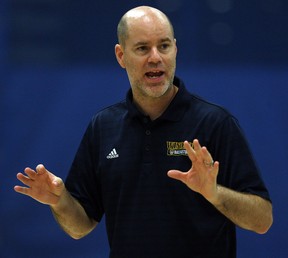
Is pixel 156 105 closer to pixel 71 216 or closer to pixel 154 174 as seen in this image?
pixel 154 174

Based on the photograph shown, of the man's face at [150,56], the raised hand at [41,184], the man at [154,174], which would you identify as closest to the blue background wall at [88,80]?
the man at [154,174]

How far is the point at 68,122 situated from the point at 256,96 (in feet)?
4.11

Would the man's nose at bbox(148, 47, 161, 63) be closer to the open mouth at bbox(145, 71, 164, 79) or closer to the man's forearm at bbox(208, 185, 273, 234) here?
the open mouth at bbox(145, 71, 164, 79)

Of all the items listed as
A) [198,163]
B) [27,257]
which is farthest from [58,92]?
[198,163]

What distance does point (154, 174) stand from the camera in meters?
2.45

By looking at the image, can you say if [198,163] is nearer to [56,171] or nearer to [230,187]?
[230,187]

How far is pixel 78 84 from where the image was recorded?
148 inches

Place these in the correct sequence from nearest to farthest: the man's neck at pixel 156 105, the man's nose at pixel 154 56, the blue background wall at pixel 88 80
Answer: the man's nose at pixel 154 56 → the man's neck at pixel 156 105 → the blue background wall at pixel 88 80

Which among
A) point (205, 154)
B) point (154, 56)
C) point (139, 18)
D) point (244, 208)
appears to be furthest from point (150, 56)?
point (244, 208)

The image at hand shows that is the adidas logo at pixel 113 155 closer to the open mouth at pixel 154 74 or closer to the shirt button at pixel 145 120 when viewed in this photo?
the shirt button at pixel 145 120

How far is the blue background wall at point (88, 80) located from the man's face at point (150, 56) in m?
1.15

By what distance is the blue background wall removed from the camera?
3.69 metres

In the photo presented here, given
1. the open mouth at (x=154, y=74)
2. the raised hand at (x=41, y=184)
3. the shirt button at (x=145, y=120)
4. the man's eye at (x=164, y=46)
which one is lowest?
the raised hand at (x=41, y=184)

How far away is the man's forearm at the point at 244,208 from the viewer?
2.18 m
